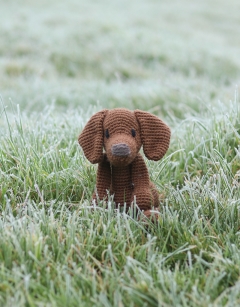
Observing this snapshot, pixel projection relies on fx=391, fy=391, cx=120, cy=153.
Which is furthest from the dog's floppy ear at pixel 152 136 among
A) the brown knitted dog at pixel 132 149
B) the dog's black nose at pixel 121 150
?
the dog's black nose at pixel 121 150

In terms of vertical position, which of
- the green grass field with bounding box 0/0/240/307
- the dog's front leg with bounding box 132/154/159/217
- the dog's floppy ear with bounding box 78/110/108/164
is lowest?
the green grass field with bounding box 0/0/240/307

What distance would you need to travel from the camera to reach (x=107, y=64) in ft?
25.8

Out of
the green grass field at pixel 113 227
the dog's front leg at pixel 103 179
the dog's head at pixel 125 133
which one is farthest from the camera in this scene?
the dog's front leg at pixel 103 179

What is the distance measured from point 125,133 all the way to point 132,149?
4.4 inches

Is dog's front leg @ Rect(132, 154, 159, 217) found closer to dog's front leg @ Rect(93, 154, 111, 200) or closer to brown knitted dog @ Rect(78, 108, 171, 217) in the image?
brown knitted dog @ Rect(78, 108, 171, 217)

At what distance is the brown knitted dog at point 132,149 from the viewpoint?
2.10 meters

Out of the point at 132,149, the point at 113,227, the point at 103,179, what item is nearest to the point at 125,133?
the point at 132,149

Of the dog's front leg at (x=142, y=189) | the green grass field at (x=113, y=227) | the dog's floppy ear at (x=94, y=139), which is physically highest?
the dog's floppy ear at (x=94, y=139)

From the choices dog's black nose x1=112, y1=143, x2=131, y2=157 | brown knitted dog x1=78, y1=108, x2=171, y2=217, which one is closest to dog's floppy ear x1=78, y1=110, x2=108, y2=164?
brown knitted dog x1=78, y1=108, x2=171, y2=217

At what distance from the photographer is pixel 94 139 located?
2172 millimetres

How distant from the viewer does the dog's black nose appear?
1.97m

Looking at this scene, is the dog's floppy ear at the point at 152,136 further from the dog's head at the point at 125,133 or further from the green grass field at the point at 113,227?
the green grass field at the point at 113,227

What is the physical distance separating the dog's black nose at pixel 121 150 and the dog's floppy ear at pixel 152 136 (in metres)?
0.20

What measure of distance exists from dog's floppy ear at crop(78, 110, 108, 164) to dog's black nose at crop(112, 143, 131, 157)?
0.17 m
